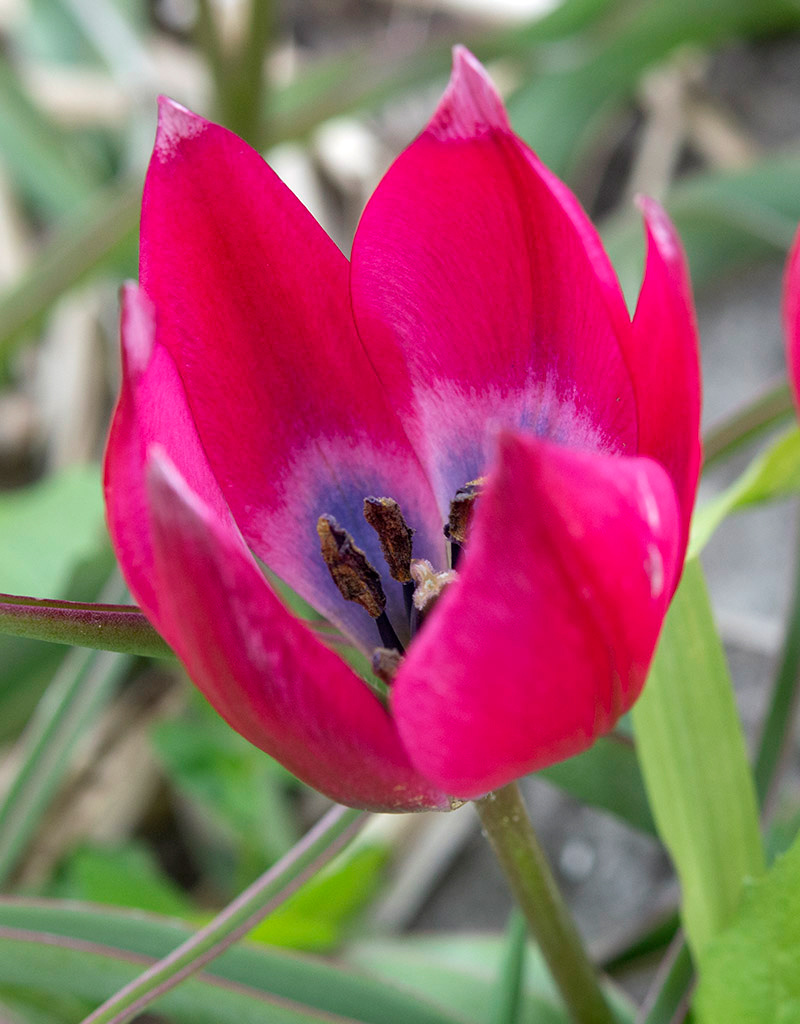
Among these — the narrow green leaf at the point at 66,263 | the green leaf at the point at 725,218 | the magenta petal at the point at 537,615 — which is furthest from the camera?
the narrow green leaf at the point at 66,263

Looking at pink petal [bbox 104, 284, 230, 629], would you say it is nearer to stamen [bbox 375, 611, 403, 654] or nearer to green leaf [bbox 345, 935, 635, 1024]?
stamen [bbox 375, 611, 403, 654]

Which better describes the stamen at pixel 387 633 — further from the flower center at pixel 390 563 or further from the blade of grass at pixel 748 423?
the blade of grass at pixel 748 423

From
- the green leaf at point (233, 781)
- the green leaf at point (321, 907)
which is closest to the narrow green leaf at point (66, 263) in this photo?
the green leaf at point (233, 781)

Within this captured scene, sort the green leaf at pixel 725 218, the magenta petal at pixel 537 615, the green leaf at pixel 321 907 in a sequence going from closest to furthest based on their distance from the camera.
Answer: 1. the magenta petal at pixel 537 615
2. the green leaf at pixel 321 907
3. the green leaf at pixel 725 218

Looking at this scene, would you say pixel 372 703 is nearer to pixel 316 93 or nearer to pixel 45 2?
pixel 316 93

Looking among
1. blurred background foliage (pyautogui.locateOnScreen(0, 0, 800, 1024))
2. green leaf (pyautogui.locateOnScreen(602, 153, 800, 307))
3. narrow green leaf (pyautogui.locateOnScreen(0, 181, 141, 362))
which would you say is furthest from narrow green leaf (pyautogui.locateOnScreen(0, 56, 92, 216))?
green leaf (pyautogui.locateOnScreen(602, 153, 800, 307))

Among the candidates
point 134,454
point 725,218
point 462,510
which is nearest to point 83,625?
point 134,454

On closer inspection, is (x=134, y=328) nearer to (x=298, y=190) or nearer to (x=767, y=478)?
(x=767, y=478)
